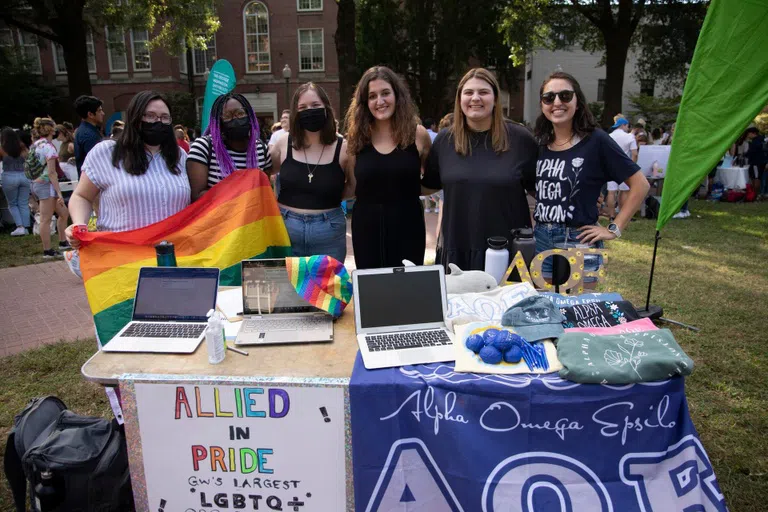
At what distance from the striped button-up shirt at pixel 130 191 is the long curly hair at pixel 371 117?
3.56 ft

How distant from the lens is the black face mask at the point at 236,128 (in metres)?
3.27

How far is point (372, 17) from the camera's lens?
83.0 feet

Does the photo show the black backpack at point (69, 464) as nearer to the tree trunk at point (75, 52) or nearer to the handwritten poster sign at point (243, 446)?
the handwritten poster sign at point (243, 446)

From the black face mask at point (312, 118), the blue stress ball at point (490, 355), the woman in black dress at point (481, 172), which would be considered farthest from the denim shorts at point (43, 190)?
the blue stress ball at point (490, 355)

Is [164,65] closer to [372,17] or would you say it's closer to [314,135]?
[372,17]

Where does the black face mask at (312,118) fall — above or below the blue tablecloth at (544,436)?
above

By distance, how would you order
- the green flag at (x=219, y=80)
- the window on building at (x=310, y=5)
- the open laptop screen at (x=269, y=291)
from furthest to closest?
the window on building at (x=310, y=5), the green flag at (x=219, y=80), the open laptop screen at (x=269, y=291)

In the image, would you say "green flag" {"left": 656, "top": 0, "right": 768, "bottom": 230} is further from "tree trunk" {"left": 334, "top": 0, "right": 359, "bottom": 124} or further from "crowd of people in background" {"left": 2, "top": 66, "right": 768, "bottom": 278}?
"tree trunk" {"left": 334, "top": 0, "right": 359, "bottom": 124}

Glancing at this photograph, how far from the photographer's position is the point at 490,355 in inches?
85.6

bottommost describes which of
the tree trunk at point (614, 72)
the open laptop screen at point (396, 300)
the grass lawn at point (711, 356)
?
the grass lawn at point (711, 356)

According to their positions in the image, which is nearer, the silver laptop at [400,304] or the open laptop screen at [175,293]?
the silver laptop at [400,304]

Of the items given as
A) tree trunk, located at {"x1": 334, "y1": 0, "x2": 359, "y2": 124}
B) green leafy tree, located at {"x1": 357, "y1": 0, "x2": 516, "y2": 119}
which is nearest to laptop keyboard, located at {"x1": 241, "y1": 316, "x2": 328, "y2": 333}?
tree trunk, located at {"x1": 334, "y1": 0, "x2": 359, "y2": 124}

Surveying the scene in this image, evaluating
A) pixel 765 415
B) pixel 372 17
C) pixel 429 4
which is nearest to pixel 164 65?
pixel 372 17

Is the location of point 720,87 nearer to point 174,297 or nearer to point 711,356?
point 711,356
